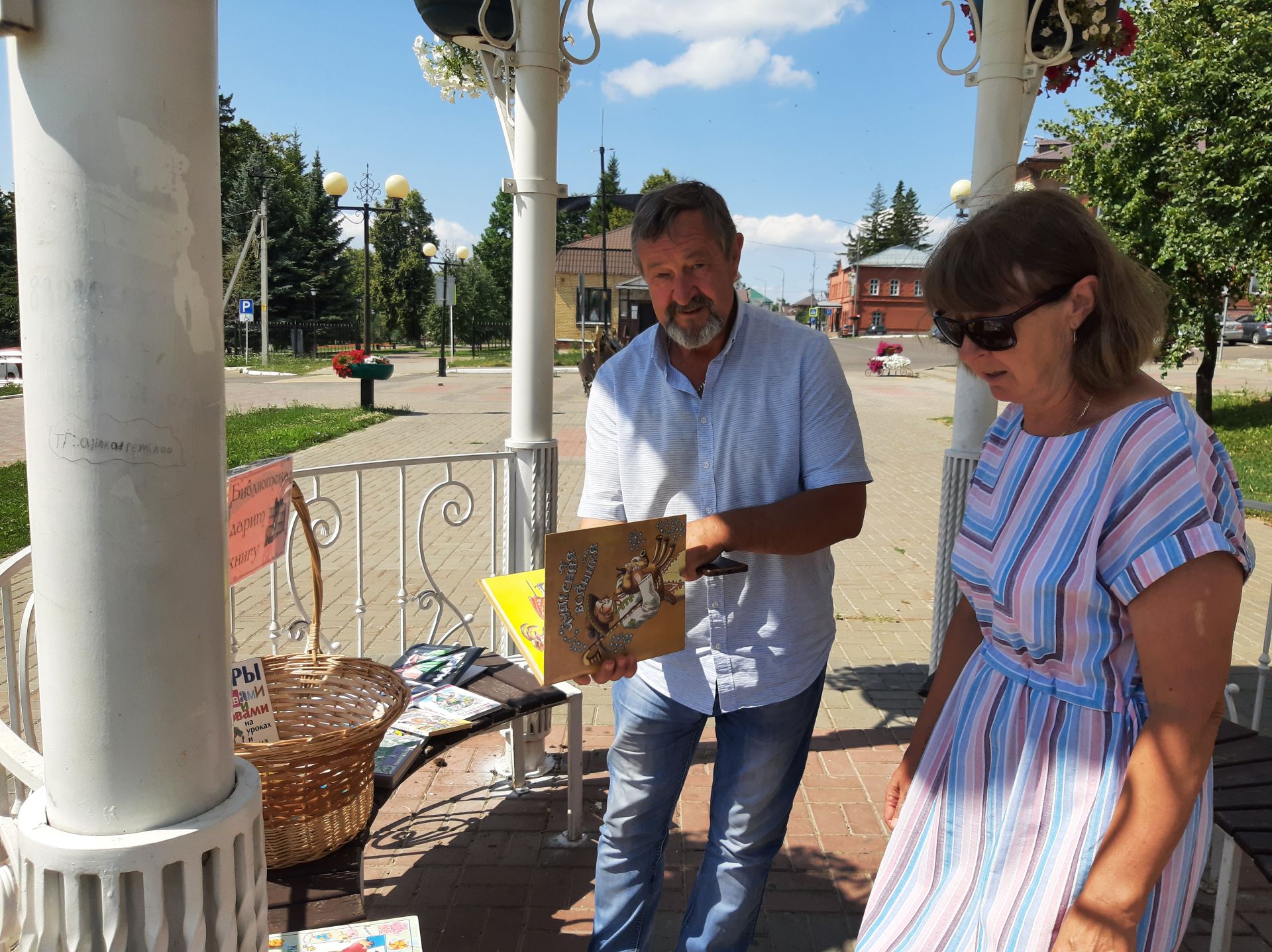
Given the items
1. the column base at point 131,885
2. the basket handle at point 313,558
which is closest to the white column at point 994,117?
the basket handle at point 313,558

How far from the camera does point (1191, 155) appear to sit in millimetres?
12633

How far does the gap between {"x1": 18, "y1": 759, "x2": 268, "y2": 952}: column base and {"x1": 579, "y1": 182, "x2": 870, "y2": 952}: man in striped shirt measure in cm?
105

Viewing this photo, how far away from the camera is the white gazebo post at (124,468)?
1035 millimetres

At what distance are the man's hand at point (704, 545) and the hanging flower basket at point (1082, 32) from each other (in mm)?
2676

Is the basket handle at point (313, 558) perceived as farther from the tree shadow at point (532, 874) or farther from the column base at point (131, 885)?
→ the column base at point (131, 885)

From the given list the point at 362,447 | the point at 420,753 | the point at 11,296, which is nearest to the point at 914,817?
the point at 420,753

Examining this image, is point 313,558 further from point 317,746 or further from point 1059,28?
point 1059,28

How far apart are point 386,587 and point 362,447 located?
21.9ft

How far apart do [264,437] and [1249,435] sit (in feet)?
48.0

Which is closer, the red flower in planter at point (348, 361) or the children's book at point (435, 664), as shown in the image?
the children's book at point (435, 664)

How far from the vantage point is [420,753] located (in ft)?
8.82

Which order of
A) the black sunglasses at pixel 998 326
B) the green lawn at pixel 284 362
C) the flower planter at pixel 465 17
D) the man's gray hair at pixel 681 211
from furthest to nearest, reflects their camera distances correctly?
the green lawn at pixel 284 362
the flower planter at pixel 465 17
the man's gray hair at pixel 681 211
the black sunglasses at pixel 998 326

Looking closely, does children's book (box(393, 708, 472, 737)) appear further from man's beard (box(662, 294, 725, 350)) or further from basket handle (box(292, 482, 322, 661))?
man's beard (box(662, 294, 725, 350))

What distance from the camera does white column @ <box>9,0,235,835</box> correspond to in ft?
3.39
